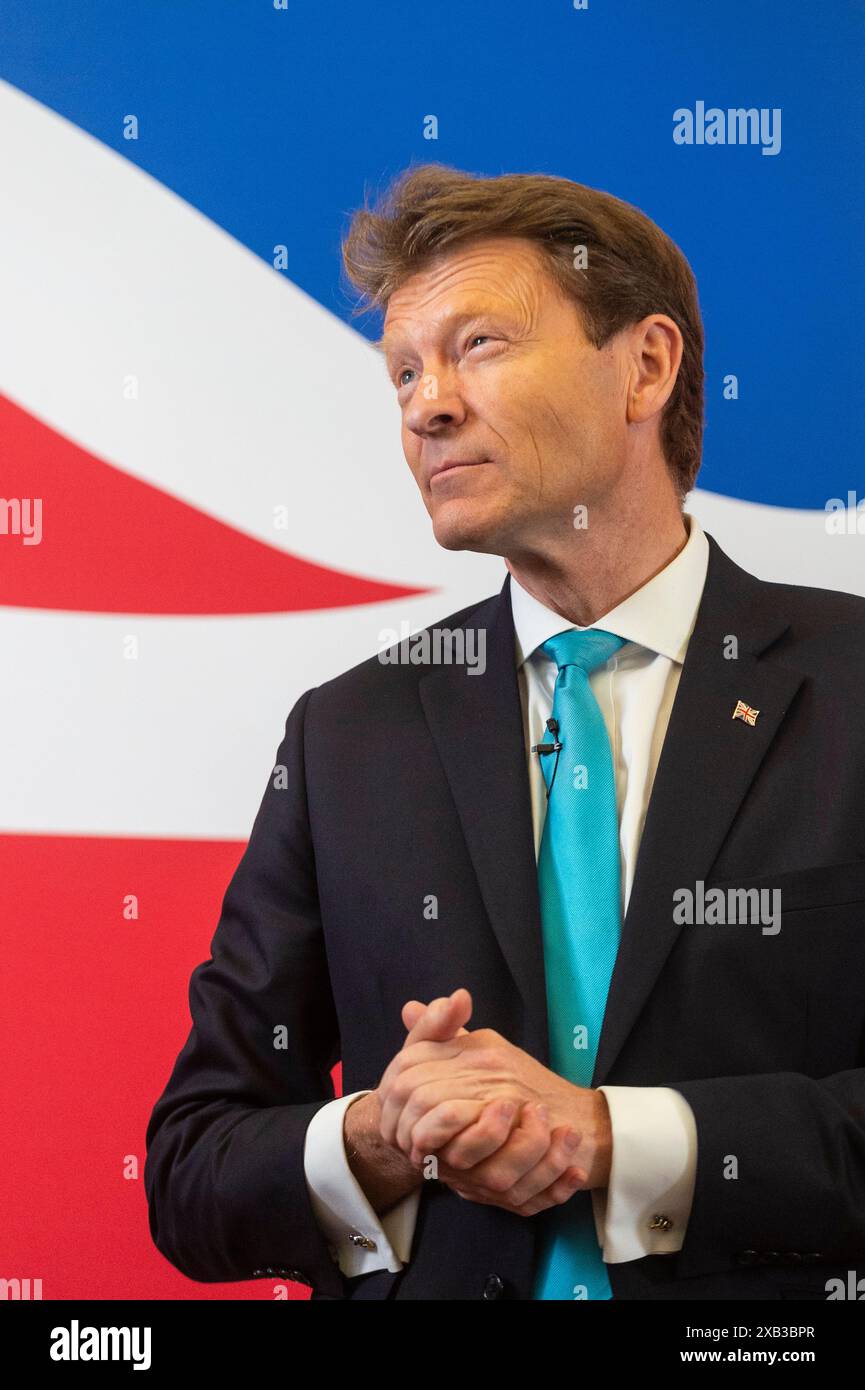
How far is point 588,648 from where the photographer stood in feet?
6.43

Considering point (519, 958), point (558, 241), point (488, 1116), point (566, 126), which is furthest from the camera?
point (566, 126)

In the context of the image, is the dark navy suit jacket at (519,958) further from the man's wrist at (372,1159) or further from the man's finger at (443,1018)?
the man's finger at (443,1018)

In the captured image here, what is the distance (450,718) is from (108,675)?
722 mm

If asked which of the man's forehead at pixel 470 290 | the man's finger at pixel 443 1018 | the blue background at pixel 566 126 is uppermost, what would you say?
the blue background at pixel 566 126

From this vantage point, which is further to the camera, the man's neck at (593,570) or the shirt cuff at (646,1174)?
the man's neck at (593,570)

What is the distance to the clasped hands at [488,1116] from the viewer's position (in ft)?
5.23

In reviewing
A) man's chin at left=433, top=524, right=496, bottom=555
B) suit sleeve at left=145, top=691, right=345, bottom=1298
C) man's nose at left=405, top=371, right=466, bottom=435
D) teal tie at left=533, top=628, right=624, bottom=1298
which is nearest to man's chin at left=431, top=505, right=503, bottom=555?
man's chin at left=433, top=524, right=496, bottom=555

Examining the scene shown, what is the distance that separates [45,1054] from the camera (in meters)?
2.44

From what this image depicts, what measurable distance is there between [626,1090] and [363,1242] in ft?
1.26

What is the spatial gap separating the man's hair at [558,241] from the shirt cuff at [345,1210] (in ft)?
3.18

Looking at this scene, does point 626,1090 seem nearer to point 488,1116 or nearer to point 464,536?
point 488,1116

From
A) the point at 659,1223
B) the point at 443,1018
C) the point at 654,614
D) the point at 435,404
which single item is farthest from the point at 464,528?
the point at 659,1223

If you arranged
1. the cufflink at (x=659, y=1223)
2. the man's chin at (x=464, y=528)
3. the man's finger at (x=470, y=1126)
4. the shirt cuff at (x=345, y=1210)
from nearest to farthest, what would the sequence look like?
1. the man's finger at (x=470, y=1126)
2. the cufflink at (x=659, y=1223)
3. the shirt cuff at (x=345, y=1210)
4. the man's chin at (x=464, y=528)

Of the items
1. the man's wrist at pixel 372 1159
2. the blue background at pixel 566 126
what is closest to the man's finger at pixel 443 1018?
the man's wrist at pixel 372 1159
